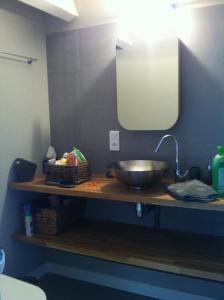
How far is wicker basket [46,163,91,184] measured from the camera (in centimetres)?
205

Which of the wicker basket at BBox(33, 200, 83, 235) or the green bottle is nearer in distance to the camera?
A: the green bottle

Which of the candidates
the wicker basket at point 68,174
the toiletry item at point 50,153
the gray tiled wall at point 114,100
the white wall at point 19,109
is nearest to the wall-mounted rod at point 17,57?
the white wall at point 19,109

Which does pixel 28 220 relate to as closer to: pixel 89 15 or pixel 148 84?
pixel 148 84

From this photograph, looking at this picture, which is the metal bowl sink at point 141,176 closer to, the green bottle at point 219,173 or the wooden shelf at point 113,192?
the wooden shelf at point 113,192

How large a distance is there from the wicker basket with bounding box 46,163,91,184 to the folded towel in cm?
63

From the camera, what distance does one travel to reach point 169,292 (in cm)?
217

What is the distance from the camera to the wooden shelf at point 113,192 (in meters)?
1.61

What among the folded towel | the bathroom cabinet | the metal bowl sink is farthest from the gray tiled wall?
the folded towel

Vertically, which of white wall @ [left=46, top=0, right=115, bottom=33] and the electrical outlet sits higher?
white wall @ [left=46, top=0, right=115, bottom=33]

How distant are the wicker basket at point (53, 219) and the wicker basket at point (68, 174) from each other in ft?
0.71

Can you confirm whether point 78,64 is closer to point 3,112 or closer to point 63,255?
point 3,112

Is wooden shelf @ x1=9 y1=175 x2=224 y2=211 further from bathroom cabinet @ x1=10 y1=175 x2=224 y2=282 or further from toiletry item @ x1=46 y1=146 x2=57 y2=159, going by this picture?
toiletry item @ x1=46 y1=146 x2=57 y2=159

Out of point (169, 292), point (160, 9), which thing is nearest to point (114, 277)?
point (169, 292)

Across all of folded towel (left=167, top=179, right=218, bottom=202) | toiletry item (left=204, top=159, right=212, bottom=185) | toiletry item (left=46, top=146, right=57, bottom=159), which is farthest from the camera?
toiletry item (left=46, top=146, right=57, bottom=159)
